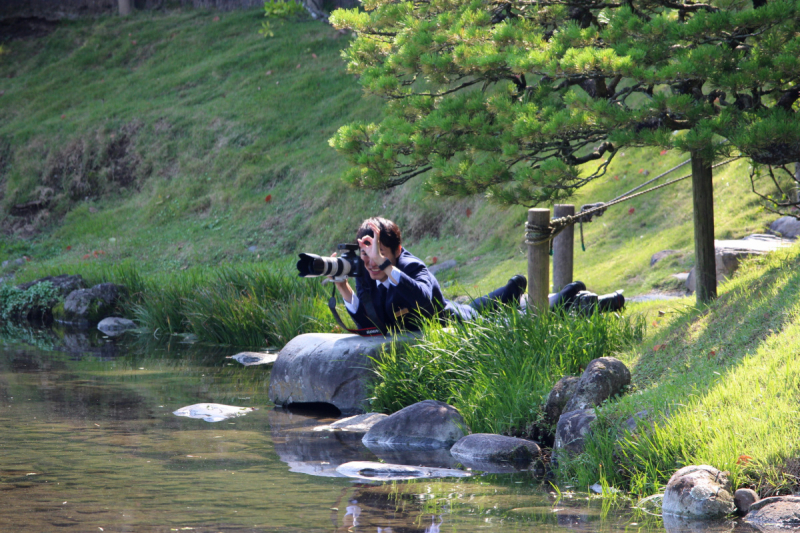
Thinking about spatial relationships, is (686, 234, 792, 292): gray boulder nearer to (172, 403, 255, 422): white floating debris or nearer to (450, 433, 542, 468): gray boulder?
(450, 433, 542, 468): gray boulder

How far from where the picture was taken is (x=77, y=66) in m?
25.6

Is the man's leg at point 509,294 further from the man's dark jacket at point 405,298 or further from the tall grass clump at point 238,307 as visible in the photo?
the tall grass clump at point 238,307

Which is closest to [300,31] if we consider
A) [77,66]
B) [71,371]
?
[77,66]

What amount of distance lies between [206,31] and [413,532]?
23.0 m

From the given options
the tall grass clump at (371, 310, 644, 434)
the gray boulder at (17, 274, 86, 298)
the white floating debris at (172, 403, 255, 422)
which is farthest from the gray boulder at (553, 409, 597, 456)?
the gray boulder at (17, 274, 86, 298)

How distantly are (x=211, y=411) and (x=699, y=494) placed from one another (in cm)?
410

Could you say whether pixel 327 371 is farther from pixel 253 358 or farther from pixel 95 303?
pixel 95 303

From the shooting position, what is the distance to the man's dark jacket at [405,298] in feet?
22.2

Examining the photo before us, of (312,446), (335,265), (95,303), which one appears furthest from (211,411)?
(95,303)

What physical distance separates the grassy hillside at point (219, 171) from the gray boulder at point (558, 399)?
4.58m

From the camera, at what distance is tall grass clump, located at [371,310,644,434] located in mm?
5867

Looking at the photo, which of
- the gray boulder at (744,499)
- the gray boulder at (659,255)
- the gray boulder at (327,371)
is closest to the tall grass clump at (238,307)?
the gray boulder at (327,371)

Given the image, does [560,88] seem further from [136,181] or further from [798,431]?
[136,181]

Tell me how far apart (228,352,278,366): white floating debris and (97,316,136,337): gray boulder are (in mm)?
3604
